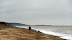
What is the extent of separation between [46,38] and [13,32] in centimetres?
358

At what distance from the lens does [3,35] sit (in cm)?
1337

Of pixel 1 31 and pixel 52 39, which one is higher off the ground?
pixel 1 31

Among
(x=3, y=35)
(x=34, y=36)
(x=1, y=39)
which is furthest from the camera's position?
(x=34, y=36)

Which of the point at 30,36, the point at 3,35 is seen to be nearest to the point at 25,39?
the point at 30,36

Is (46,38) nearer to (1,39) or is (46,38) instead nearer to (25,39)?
(25,39)

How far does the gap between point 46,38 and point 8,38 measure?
13.5 ft

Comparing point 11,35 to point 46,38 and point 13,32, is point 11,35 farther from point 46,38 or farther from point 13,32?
point 46,38

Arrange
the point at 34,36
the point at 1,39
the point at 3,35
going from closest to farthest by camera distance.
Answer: the point at 1,39 → the point at 3,35 → the point at 34,36

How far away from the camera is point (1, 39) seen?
40.9 feet

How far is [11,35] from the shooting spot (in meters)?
13.6

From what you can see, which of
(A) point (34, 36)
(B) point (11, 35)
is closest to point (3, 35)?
(B) point (11, 35)

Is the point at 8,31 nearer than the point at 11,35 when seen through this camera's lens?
No

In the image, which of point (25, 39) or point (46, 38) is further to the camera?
point (46, 38)

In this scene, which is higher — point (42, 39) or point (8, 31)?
point (8, 31)
